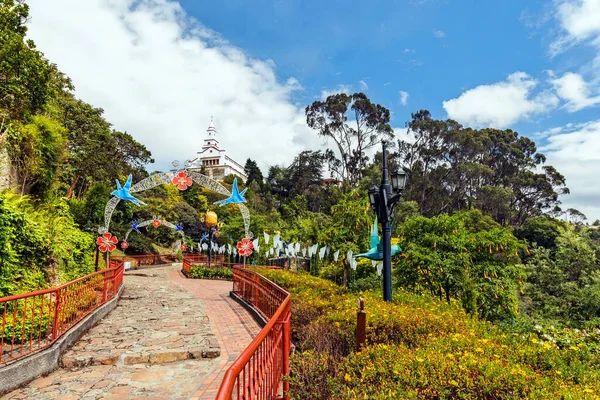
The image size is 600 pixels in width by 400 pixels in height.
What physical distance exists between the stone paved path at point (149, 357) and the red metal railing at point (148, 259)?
870 inches

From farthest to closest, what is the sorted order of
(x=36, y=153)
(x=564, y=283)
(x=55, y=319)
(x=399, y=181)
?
(x=564, y=283) → (x=36, y=153) → (x=399, y=181) → (x=55, y=319)

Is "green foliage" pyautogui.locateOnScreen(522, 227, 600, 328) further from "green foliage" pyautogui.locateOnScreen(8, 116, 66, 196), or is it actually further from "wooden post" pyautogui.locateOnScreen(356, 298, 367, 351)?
"green foliage" pyautogui.locateOnScreen(8, 116, 66, 196)

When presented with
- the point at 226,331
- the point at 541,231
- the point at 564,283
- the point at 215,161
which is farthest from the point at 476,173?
the point at 215,161

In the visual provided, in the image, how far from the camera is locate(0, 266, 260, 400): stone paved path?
432 centimetres

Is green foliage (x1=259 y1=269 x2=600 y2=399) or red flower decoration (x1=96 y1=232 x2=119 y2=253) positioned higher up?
red flower decoration (x1=96 y1=232 x2=119 y2=253)

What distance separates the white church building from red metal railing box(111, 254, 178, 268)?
46.7 metres

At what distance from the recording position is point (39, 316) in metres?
5.67

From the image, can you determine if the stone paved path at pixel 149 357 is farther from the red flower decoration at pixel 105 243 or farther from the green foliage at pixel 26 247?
the red flower decoration at pixel 105 243

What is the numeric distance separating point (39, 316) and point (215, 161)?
8261 cm

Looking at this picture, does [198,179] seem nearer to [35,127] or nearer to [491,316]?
[35,127]

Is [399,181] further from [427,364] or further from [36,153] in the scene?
[36,153]

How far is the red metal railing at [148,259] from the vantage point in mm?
29055

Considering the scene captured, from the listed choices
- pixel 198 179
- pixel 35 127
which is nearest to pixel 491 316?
pixel 198 179

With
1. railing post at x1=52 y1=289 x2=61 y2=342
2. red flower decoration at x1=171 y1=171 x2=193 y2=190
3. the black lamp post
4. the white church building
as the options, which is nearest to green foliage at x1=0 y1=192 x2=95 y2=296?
railing post at x1=52 y1=289 x2=61 y2=342
